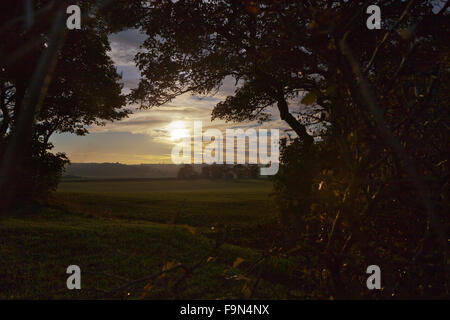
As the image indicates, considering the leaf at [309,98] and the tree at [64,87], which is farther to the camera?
the tree at [64,87]

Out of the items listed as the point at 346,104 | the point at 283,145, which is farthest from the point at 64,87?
the point at 346,104

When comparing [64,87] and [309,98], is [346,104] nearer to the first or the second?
[309,98]

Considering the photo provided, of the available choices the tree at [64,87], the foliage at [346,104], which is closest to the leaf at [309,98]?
the foliage at [346,104]

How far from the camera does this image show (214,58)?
1375 centimetres

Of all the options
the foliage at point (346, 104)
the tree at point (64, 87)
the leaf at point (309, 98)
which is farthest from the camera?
the tree at point (64, 87)

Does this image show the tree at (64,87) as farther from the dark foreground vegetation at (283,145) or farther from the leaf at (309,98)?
the leaf at (309,98)

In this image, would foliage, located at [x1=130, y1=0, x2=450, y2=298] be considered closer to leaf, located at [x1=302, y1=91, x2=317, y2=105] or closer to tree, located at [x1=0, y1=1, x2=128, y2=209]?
leaf, located at [x1=302, y1=91, x2=317, y2=105]

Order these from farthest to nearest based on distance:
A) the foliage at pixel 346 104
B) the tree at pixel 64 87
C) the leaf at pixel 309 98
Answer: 1. the tree at pixel 64 87
2. the foliage at pixel 346 104
3. the leaf at pixel 309 98
